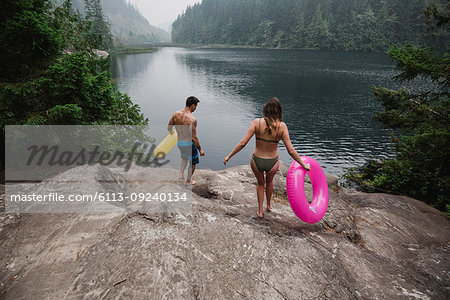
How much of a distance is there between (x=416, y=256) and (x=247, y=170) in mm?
4487

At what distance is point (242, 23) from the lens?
120500 millimetres

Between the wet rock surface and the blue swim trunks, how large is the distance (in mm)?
1236

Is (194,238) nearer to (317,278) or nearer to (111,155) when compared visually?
(317,278)

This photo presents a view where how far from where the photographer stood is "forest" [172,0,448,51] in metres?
77.3

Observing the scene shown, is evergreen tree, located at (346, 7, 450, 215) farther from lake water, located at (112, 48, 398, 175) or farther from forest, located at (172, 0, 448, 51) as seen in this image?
forest, located at (172, 0, 448, 51)

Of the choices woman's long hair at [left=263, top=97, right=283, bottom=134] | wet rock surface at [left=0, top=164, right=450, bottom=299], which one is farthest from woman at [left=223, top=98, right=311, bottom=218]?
wet rock surface at [left=0, top=164, right=450, bottom=299]

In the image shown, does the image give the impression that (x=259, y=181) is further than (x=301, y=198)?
Yes

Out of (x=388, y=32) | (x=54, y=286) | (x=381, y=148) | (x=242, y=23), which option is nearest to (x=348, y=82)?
(x=381, y=148)

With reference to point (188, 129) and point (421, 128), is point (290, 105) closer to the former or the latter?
point (421, 128)

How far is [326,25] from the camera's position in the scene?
84.4 metres

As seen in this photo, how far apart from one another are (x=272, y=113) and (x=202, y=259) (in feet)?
8.00

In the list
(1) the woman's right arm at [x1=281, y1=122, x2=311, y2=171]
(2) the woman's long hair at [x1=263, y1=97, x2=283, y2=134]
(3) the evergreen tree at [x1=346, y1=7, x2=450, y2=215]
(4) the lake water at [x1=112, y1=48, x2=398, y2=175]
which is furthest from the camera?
(4) the lake water at [x1=112, y1=48, x2=398, y2=175]

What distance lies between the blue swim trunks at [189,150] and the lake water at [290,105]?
394 inches

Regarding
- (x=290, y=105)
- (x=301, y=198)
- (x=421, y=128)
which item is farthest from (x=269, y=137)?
(x=290, y=105)
